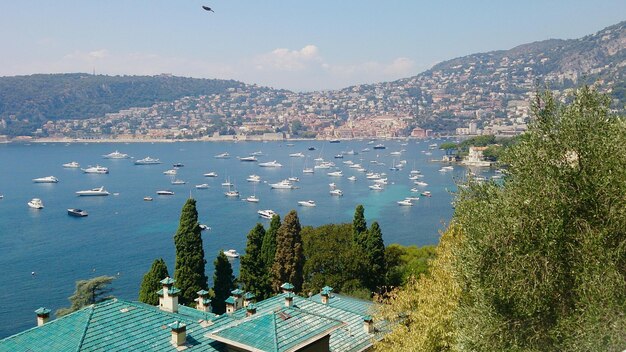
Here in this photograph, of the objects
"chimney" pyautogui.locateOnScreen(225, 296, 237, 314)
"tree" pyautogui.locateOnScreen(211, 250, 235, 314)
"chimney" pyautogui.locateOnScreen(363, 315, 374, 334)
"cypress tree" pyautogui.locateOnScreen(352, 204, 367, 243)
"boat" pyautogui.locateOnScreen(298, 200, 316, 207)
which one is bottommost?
"boat" pyautogui.locateOnScreen(298, 200, 316, 207)

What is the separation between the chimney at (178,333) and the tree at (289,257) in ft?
33.7

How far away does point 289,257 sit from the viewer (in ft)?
59.3

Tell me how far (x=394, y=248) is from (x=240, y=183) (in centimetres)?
4800

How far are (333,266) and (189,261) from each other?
4740 millimetres

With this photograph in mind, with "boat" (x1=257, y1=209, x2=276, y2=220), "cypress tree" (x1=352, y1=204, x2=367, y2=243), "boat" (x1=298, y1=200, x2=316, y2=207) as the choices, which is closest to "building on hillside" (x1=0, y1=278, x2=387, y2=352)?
"cypress tree" (x1=352, y1=204, x2=367, y2=243)

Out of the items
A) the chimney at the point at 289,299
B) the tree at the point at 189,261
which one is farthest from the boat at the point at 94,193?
the chimney at the point at 289,299

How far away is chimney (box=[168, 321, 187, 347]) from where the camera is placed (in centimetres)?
760

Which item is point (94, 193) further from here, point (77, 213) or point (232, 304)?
point (232, 304)

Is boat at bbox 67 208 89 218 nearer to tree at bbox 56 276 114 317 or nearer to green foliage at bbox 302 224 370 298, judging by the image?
tree at bbox 56 276 114 317

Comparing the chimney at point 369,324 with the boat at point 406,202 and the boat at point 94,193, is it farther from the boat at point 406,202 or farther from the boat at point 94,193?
the boat at point 94,193

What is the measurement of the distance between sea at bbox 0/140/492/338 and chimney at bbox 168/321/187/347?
4.65 meters

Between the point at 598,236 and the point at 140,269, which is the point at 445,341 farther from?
the point at 140,269

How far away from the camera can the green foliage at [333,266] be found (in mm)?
17672

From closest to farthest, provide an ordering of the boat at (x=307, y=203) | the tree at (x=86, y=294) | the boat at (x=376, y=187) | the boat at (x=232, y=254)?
the tree at (x=86, y=294)
the boat at (x=232, y=254)
the boat at (x=307, y=203)
the boat at (x=376, y=187)
